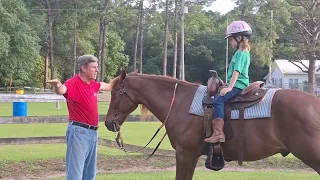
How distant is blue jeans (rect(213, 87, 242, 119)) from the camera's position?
638cm

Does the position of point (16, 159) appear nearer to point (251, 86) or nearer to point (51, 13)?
point (251, 86)

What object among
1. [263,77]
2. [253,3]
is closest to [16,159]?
[253,3]

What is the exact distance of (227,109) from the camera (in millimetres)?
6512

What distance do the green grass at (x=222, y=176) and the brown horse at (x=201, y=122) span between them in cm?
252

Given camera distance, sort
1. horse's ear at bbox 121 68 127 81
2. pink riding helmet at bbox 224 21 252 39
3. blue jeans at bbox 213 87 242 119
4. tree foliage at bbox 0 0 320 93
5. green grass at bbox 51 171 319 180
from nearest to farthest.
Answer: blue jeans at bbox 213 87 242 119
pink riding helmet at bbox 224 21 252 39
horse's ear at bbox 121 68 127 81
green grass at bbox 51 171 319 180
tree foliage at bbox 0 0 320 93

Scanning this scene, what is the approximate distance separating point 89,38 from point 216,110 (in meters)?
62.3

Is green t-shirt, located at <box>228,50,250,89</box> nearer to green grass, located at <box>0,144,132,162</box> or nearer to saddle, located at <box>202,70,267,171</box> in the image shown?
saddle, located at <box>202,70,267,171</box>

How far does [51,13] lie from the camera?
2324 inches

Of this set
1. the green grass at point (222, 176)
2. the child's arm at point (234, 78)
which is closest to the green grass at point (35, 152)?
the green grass at point (222, 176)

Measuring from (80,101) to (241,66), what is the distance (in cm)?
239

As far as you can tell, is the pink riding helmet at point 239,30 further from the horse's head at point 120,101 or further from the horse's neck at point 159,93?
the horse's head at point 120,101

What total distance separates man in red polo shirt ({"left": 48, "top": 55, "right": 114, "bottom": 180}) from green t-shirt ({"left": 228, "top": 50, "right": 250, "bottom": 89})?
203 centimetres

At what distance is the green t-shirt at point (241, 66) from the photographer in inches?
254

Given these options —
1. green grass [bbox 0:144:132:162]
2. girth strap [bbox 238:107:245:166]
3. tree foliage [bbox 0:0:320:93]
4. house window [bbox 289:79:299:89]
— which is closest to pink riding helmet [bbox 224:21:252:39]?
girth strap [bbox 238:107:245:166]
